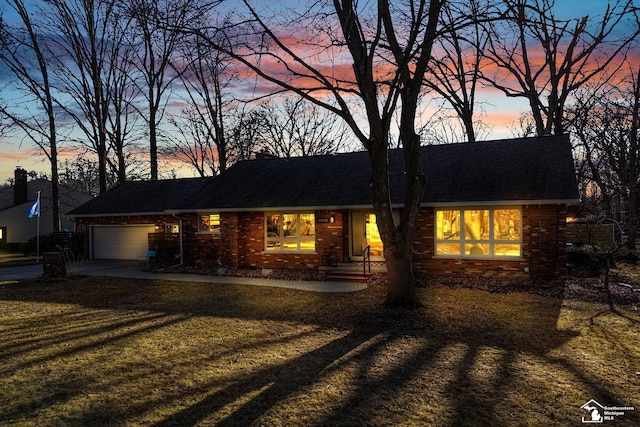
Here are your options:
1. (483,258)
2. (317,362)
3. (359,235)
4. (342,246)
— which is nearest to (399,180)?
(359,235)

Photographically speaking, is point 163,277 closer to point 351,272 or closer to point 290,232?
point 290,232

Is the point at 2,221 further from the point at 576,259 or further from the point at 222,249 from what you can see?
the point at 576,259

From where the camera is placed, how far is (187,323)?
8133mm

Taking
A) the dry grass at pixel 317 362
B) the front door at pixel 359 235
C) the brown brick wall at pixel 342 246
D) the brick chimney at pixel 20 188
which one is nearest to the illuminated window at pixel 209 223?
the brown brick wall at pixel 342 246

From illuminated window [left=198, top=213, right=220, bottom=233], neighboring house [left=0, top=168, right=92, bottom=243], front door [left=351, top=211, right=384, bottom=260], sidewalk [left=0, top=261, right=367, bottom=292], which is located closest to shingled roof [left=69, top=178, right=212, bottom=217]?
illuminated window [left=198, top=213, right=220, bottom=233]

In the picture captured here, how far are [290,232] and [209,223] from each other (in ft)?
12.8

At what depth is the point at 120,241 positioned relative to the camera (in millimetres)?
20312

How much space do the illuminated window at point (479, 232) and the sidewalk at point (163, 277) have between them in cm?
347

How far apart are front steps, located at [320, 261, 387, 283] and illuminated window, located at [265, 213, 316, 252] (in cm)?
143

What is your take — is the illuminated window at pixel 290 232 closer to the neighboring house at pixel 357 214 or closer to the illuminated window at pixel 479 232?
the neighboring house at pixel 357 214

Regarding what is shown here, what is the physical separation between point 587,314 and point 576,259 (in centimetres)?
591

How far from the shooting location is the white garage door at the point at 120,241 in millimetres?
19828

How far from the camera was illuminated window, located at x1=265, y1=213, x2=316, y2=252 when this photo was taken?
49.4 ft

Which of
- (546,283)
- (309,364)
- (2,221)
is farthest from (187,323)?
(2,221)
